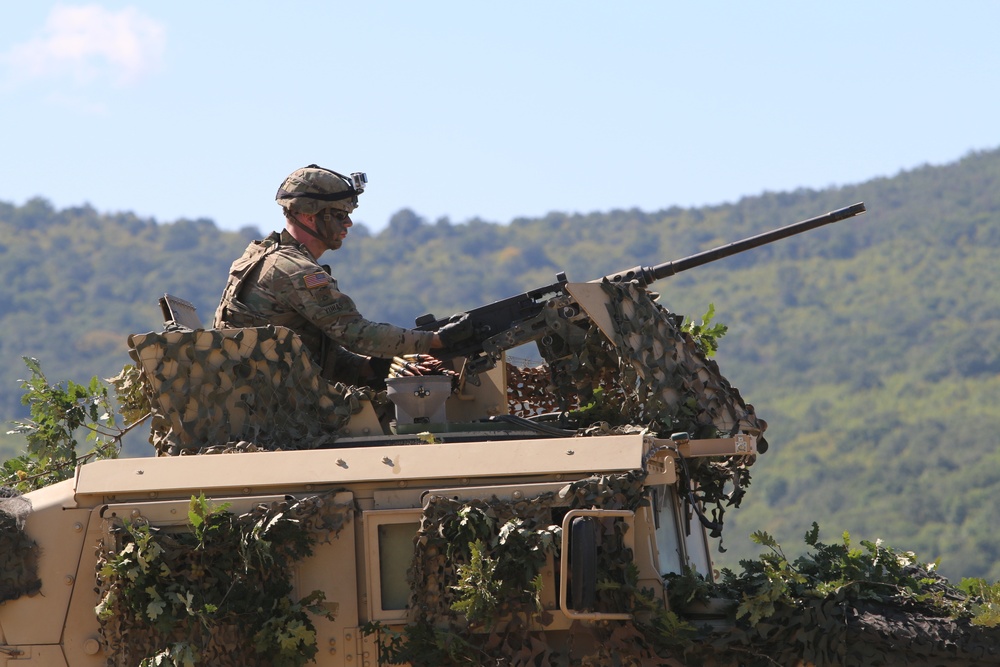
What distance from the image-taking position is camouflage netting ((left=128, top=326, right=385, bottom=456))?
865 centimetres

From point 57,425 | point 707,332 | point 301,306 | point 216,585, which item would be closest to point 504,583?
point 216,585

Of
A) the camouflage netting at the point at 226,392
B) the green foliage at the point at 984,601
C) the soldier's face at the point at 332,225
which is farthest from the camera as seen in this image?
the soldier's face at the point at 332,225

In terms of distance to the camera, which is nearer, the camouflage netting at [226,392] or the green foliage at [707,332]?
the camouflage netting at [226,392]

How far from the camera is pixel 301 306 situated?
933 centimetres

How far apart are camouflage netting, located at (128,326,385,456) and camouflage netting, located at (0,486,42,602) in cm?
99

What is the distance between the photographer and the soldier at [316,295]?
9.30 m

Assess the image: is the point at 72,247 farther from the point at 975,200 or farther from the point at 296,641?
the point at 296,641

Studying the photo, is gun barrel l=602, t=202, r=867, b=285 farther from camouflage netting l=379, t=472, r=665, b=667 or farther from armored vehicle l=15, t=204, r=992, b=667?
camouflage netting l=379, t=472, r=665, b=667

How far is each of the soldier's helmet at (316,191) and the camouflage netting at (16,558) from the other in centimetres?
270

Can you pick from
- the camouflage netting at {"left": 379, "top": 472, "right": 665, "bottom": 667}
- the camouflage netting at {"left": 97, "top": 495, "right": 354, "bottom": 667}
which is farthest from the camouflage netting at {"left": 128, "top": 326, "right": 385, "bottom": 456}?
the camouflage netting at {"left": 379, "top": 472, "right": 665, "bottom": 667}

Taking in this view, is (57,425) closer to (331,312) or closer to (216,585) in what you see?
(331,312)

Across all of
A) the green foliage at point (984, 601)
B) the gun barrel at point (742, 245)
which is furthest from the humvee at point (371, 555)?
the gun barrel at point (742, 245)

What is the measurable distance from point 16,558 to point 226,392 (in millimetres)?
1417

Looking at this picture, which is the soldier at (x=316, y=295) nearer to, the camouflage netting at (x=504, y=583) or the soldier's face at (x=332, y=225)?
the soldier's face at (x=332, y=225)
